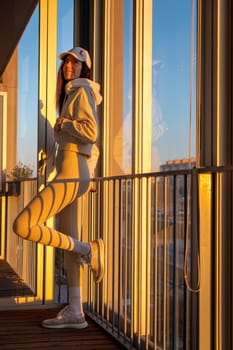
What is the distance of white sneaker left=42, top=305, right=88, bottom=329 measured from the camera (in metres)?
3.09

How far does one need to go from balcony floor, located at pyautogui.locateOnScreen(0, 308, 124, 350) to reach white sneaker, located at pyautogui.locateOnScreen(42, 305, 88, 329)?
0.11 ft

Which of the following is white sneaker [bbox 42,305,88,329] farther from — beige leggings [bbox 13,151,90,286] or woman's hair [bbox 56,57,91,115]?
woman's hair [bbox 56,57,91,115]

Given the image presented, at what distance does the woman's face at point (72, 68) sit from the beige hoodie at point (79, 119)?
0.08 m

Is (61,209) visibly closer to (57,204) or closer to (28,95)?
(57,204)

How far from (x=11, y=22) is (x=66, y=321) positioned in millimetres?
3030

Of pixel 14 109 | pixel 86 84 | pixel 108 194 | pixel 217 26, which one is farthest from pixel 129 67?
pixel 14 109

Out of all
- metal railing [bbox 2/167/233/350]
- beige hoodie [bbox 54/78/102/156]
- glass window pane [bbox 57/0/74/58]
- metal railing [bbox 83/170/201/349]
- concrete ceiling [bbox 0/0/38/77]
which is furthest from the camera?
concrete ceiling [bbox 0/0/38/77]

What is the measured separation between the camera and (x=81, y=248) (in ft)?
9.69

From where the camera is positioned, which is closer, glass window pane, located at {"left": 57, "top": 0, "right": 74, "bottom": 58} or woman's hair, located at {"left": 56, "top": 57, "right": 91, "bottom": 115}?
woman's hair, located at {"left": 56, "top": 57, "right": 91, "bottom": 115}

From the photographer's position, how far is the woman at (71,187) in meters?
2.77

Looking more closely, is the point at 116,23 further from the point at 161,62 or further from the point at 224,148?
the point at 224,148

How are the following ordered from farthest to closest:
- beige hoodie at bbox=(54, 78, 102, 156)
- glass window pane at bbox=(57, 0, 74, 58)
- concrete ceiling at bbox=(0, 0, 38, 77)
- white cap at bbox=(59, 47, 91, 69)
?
1. concrete ceiling at bbox=(0, 0, 38, 77)
2. glass window pane at bbox=(57, 0, 74, 58)
3. white cap at bbox=(59, 47, 91, 69)
4. beige hoodie at bbox=(54, 78, 102, 156)

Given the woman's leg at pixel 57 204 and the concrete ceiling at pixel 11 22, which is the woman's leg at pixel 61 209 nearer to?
the woman's leg at pixel 57 204

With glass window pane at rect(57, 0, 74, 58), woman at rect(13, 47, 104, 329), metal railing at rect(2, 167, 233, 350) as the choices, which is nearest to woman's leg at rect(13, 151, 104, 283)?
woman at rect(13, 47, 104, 329)
